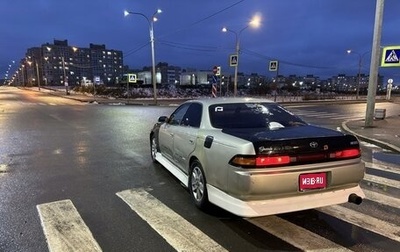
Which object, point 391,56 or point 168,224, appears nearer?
point 168,224

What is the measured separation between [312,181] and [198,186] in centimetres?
166

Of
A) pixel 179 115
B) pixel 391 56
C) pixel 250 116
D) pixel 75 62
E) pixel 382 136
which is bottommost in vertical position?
pixel 382 136

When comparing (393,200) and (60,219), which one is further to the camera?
(393,200)

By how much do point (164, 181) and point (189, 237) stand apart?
2426mm

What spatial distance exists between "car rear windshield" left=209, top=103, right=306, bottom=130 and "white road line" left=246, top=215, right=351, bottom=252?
1334mm

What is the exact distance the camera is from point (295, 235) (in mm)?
4113

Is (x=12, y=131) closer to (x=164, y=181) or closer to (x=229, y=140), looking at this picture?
(x=164, y=181)

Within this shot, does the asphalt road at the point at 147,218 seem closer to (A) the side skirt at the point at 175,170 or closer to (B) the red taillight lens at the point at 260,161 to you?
(A) the side skirt at the point at 175,170

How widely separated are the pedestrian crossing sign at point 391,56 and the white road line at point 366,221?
36.3ft

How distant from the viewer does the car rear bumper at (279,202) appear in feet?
12.9

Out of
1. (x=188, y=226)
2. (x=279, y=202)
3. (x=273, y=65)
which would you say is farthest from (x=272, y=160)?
(x=273, y=65)

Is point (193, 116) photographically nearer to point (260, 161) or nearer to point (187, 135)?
point (187, 135)

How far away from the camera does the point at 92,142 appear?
10789 mm

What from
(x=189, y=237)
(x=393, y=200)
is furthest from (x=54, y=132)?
(x=393, y=200)
